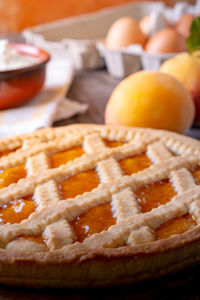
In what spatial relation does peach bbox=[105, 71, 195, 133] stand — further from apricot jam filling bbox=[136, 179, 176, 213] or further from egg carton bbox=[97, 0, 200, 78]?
egg carton bbox=[97, 0, 200, 78]

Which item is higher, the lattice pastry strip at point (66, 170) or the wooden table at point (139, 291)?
the lattice pastry strip at point (66, 170)

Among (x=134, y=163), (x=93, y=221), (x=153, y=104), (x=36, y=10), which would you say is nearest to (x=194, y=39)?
(x=153, y=104)

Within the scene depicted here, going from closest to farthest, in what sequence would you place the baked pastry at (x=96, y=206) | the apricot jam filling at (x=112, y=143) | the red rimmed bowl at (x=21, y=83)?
the baked pastry at (x=96, y=206)
the apricot jam filling at (x=112, y=143)
the red rimmed bowl at (x=21, y=83)

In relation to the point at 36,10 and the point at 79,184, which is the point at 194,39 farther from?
the point at 36,10

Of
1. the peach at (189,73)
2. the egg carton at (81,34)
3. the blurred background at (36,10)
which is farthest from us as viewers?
the blurred background at (36,10)

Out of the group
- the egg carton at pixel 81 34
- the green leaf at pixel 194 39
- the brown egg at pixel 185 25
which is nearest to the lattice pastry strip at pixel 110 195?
the green leaf at pixel 194 39

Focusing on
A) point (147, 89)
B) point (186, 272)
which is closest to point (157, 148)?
point (147, 89)

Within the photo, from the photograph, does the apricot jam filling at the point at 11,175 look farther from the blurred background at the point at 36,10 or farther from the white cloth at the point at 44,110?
the blurred background at the point at 36,10

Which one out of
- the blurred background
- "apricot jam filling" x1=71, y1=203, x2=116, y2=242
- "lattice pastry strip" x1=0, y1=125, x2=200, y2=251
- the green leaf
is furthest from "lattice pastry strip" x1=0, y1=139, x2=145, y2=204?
the blurred background

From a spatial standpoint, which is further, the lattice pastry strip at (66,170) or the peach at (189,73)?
the peach at (189,73)
